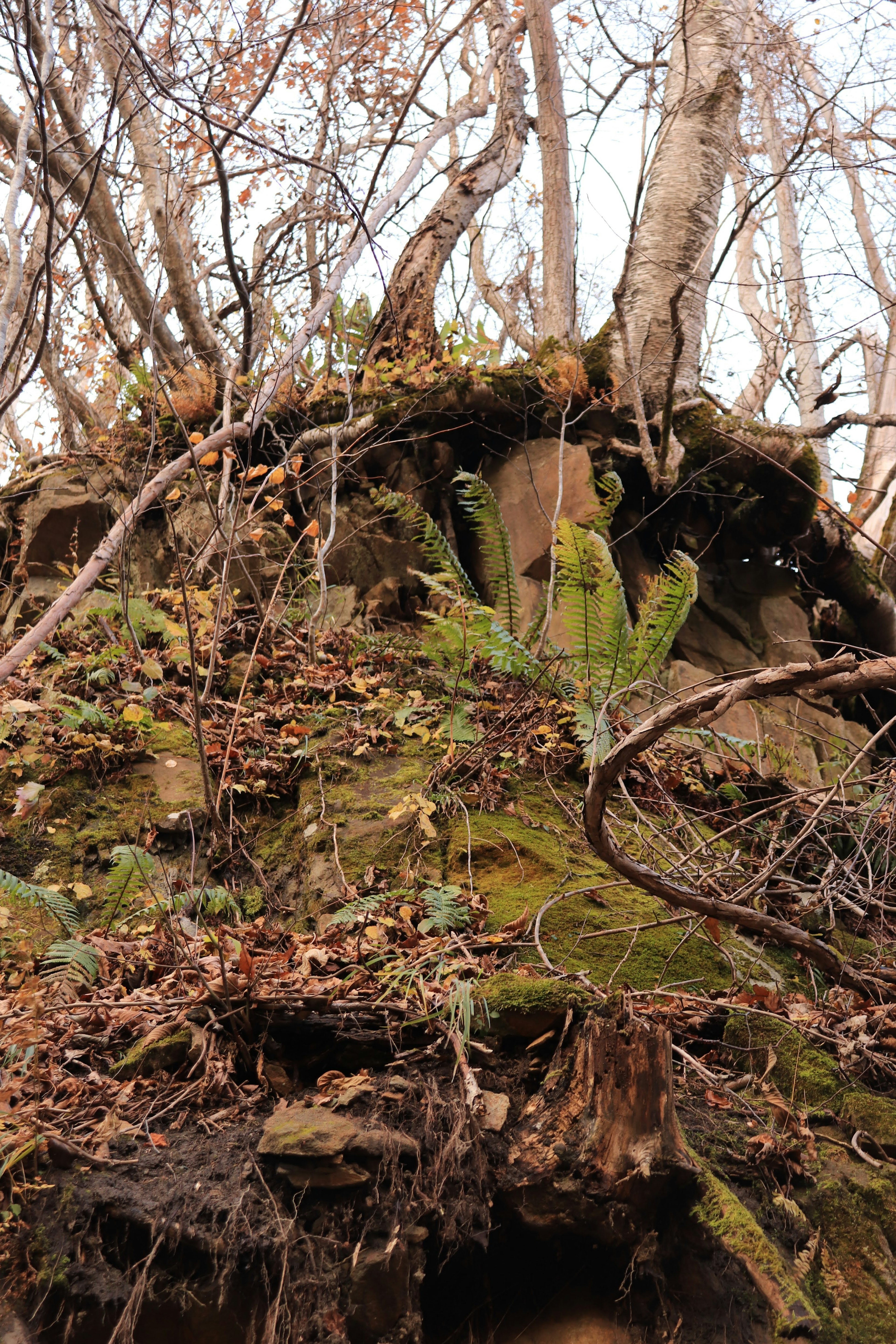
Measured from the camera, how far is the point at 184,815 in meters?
4.38

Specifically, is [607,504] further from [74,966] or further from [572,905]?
[74,966]

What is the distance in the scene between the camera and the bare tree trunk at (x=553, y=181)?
828 centimetres

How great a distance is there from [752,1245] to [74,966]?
2347 mm

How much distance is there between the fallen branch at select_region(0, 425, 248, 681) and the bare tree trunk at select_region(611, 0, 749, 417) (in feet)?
13.9

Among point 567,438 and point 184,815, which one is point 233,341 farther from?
point 184,815

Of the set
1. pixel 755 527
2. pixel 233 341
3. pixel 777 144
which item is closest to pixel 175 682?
pixel 233 341

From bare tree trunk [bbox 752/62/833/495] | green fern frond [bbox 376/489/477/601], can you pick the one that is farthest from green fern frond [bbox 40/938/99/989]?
bare tree trunk [bbox 752/62/833/495]

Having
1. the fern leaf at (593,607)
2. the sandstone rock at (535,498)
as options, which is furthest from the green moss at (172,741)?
the sandstone rock at (535,498)

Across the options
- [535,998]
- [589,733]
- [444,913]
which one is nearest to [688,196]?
[589,733]

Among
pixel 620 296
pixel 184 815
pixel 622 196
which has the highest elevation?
pixel 622 196

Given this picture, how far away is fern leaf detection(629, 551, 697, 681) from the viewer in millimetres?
4789

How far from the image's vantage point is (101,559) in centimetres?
350

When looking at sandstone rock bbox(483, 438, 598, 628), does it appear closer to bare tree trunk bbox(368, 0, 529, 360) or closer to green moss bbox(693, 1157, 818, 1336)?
bare tree trunk bbox(368, 0, 529, 360)

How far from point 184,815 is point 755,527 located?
5005mm
